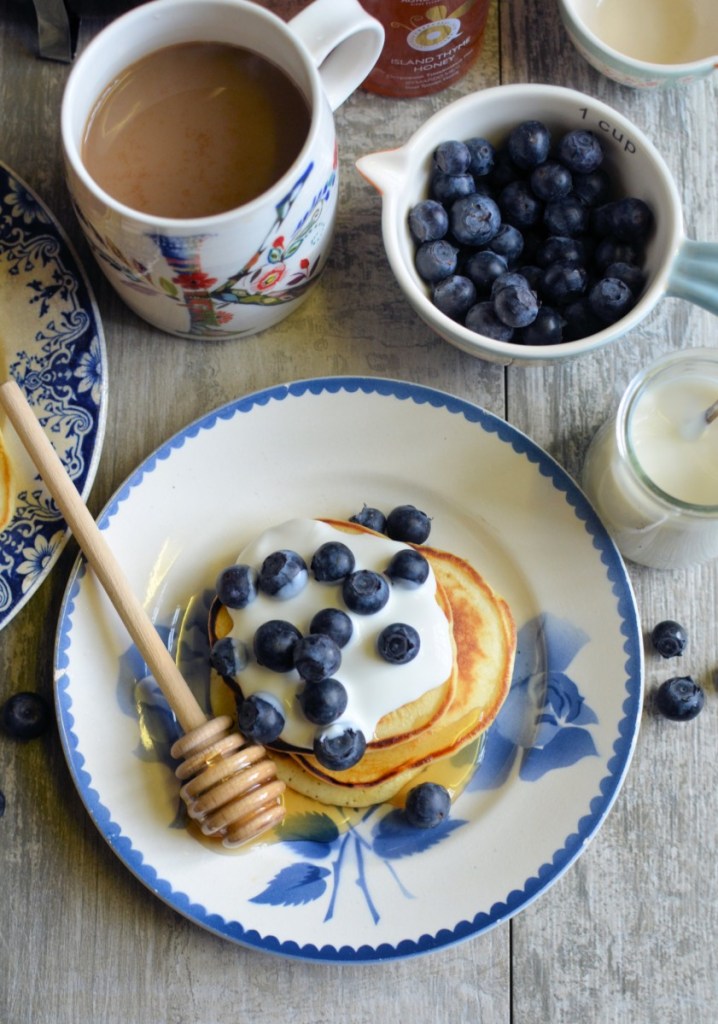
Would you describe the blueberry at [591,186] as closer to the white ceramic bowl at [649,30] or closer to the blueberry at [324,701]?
the white ceramic bowl at [649,30]

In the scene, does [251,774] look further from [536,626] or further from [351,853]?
[536,626]

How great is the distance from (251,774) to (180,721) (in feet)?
0.31

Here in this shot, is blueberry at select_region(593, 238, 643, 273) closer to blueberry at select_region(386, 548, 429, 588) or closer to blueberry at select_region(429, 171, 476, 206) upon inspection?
blueberry at select_region(429, 171, 476, 206)

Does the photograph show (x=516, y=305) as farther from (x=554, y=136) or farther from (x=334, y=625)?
(x=334, y=625)

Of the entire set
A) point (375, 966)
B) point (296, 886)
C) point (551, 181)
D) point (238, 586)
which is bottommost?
point (375, 966)

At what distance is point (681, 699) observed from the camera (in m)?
1.05

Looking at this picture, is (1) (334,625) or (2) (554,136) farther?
(2) (554,136)

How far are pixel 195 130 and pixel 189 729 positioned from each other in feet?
1.80

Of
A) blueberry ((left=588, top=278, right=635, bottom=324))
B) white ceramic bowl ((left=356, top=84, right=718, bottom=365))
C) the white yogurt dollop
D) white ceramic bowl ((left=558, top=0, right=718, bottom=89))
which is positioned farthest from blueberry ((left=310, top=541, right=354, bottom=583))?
white ceramic bowl ((left=558, top=0, right=718, bottom=89))

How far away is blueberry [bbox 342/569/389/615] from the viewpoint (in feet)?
3.10

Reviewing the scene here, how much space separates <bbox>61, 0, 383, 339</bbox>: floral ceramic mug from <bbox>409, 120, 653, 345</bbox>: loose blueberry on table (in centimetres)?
12

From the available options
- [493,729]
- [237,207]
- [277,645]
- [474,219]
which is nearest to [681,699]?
[493,729]

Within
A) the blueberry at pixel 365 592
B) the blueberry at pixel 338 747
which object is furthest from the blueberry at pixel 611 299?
the blueberry at pixel 338 747

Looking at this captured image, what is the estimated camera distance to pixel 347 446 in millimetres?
1075
